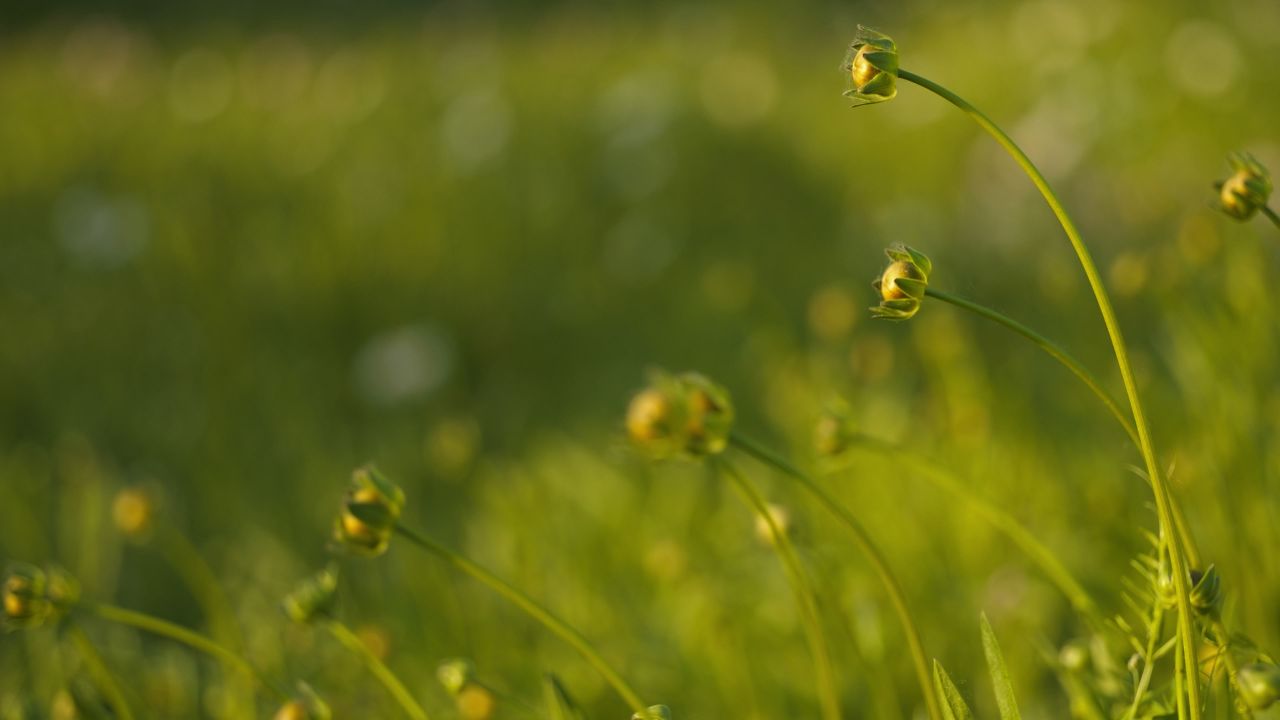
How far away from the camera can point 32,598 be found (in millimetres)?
571

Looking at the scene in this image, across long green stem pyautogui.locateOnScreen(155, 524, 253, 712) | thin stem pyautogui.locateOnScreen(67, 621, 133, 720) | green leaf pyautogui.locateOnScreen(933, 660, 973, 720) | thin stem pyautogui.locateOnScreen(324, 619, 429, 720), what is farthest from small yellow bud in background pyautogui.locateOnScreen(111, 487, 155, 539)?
green leaf pyautogui.locateOnScreen(933, 660, 973, 720)

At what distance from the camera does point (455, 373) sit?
84.1 inches

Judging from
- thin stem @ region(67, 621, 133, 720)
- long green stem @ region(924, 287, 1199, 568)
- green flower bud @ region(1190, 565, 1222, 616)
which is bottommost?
thin stem @ region(67, 621, 133, 720)

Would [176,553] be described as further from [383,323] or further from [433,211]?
[433,211]

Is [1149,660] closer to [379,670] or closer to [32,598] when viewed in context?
[379,670]

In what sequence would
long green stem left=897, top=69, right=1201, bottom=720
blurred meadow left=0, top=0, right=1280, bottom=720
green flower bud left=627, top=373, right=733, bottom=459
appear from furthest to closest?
blurred meadow left=0, top=0, right=1280, bottom=720
green flower bud left=627, top=373, right=733, bottom=459
long green stem left=897, top=69, right=1201, bottom=720

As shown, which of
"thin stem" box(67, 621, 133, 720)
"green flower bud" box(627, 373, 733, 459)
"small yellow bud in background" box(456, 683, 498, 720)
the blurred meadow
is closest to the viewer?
"green flower bud" box(627, 373, 733, 459)

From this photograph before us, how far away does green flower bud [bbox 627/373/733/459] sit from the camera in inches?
19.7

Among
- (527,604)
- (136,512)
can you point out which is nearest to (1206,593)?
(527,604)

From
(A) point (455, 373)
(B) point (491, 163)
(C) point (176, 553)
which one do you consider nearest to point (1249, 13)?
(B) point (491, 163)

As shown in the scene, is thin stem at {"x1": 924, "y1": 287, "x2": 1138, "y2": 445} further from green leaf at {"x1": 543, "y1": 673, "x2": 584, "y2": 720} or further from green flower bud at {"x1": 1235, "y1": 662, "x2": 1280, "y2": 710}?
green leaf at {"x1": 543, "y1": 673, "x2": 584, "y2": 720}

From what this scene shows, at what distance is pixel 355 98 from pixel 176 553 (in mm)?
2010

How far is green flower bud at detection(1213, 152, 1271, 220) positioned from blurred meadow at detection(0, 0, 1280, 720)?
0.69 feet

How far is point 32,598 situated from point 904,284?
0.45m
